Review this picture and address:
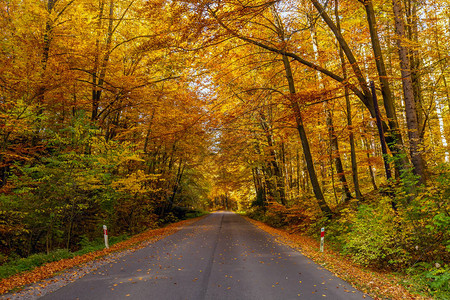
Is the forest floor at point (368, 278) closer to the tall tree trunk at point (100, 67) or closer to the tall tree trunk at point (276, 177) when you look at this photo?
the tall tree trunk at point (276, 177)

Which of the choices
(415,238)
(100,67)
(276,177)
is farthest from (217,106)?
(415,238)

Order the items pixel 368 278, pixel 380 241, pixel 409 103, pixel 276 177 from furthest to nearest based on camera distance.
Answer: pixel 276 177 → pixel 409 103 → pixel 380 241 → pixel 368 278

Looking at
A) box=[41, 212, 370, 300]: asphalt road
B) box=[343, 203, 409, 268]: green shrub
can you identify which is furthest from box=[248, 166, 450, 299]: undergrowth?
box=[41, 212, 370, 300]: asphalt road

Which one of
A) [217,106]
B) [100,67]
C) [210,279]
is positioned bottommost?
[210,279]

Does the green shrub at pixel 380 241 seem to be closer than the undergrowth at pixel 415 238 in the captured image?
No

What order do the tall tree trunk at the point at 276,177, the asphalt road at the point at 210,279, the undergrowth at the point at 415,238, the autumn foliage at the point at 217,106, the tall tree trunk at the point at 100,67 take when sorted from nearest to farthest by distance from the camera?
the asphalt road at the point at 210,279
the undergrowth at the point at 415,238
the autumn foliage at the point at 217,106
the tall tree trunk at the point at 100,67
the tall tree trunk at the point at 276,177

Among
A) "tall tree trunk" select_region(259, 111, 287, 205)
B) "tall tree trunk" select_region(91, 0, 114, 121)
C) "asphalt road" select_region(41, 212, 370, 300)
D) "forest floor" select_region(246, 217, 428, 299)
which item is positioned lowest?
"forest floor" select_region(246, 217, 428, 299)

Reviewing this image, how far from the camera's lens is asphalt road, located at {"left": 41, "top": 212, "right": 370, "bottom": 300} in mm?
4469

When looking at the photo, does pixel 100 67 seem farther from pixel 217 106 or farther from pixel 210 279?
pixel 210 279

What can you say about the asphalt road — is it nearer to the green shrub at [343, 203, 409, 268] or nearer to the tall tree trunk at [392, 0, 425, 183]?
the green shrub at [343, 203, 409, 268]

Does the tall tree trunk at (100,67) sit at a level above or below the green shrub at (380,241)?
above

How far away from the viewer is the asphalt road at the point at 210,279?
4.47 metres

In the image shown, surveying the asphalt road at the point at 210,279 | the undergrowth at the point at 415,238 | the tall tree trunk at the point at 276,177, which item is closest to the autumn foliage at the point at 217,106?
the undergrowth at the point at 415,238

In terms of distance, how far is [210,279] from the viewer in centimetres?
532
